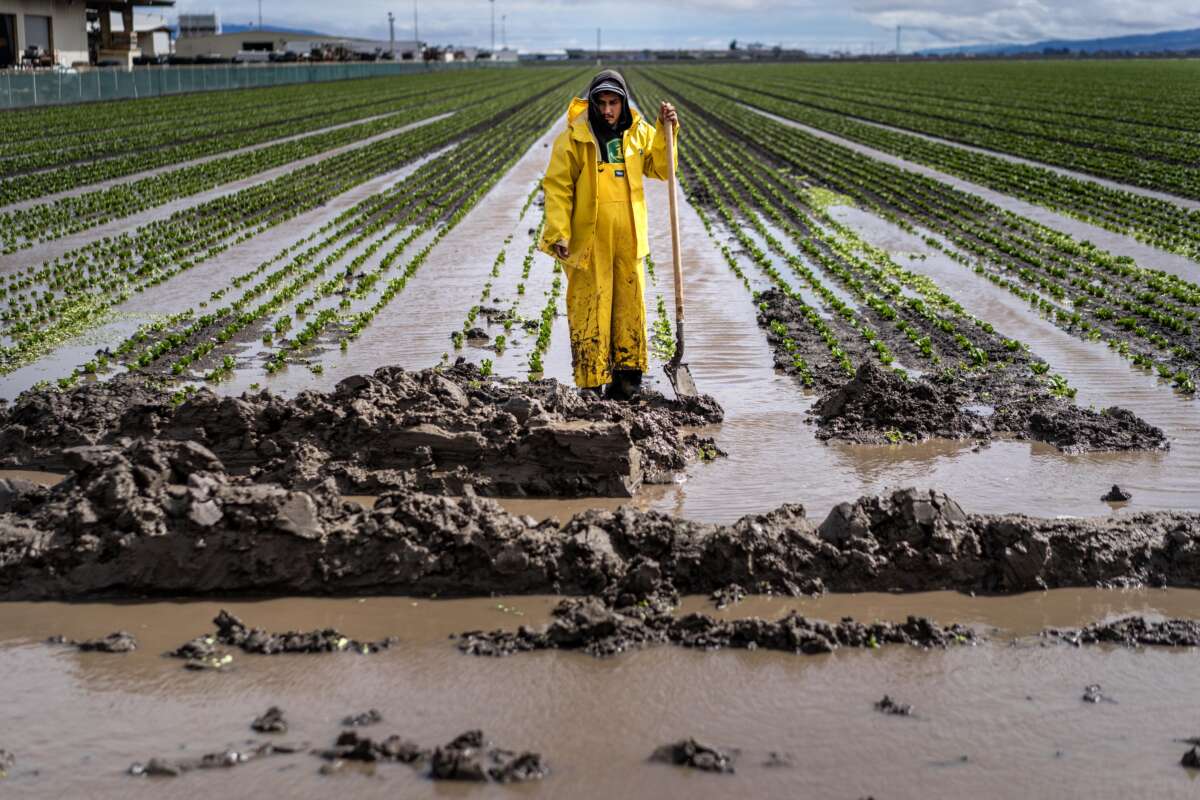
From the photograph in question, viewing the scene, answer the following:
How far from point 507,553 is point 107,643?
159cm

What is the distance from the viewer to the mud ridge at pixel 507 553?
5.43m

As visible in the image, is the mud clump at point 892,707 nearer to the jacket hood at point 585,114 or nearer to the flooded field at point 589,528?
the flooded field at point 589,528

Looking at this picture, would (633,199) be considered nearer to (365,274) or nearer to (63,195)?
(365,274)

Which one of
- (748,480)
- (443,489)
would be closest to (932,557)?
(748,480)

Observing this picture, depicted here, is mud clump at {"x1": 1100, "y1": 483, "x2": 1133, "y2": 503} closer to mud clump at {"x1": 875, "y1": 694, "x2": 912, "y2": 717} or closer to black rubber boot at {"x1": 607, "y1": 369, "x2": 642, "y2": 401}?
mud clump at {"x1": 875, "y1": 694, "x2": 912, "y2": 717}

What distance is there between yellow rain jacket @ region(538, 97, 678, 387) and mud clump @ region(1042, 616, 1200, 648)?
3752 mm

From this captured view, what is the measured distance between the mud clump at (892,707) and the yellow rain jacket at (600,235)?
403 centimetres

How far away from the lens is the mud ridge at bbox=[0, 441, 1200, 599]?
543cm

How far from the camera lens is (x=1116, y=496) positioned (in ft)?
21.5

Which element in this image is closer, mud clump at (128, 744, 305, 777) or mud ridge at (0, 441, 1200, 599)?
mud clump at (128, 744, 305, 777)

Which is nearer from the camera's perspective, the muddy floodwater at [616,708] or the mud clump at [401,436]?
the muddy floodwater at [616,708]

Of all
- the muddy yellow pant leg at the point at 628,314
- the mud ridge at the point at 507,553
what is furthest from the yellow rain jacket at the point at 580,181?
the mud ridge at the point at 507,553

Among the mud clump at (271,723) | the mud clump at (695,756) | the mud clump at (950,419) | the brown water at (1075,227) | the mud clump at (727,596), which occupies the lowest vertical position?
the mud clump at (695,756)

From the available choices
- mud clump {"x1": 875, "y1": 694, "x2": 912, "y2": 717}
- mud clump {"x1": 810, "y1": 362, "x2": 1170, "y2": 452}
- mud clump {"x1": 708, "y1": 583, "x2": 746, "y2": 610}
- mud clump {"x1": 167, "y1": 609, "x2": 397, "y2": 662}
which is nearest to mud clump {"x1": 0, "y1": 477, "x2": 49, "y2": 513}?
mud clump {"x1": 167, "y1": 609, "x2": 397, "y2": 662}
